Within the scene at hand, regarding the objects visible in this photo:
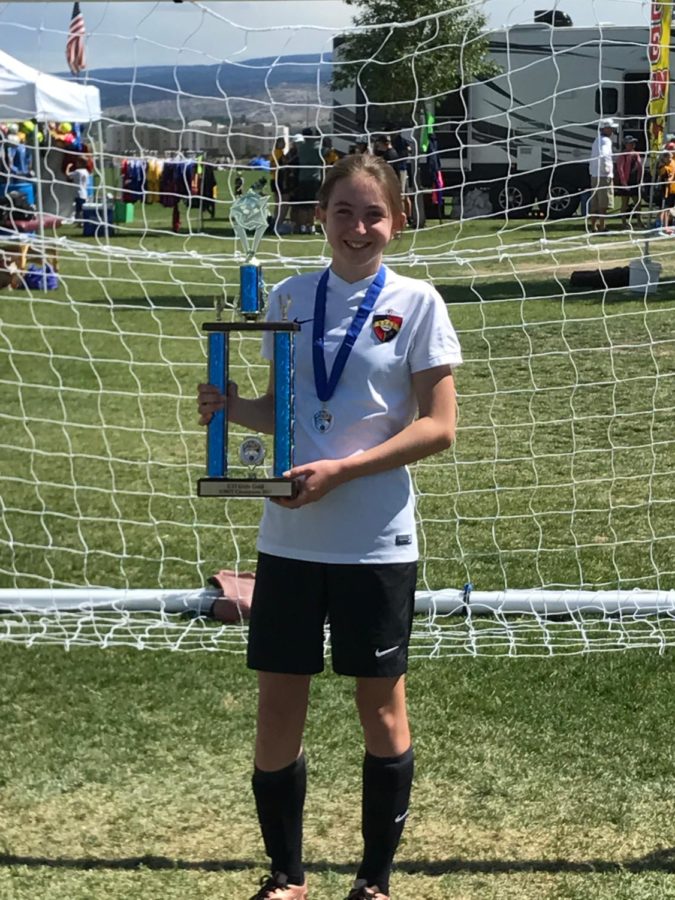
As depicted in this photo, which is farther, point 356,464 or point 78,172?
point 78,172

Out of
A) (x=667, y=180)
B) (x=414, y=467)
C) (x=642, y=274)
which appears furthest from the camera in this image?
(x=642, y=274)

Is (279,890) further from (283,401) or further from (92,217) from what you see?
(92,217)

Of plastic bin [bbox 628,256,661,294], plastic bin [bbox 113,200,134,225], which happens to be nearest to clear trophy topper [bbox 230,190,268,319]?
plastic bin [bbox 628,256,661,294]

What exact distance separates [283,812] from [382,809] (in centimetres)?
23

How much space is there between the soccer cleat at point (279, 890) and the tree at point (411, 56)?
295 cm

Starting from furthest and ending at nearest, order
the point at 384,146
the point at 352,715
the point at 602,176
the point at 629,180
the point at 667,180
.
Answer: the point at 602,176 < the point at 629,180 < the point at 667,180 < the point at 384,146 < the point at 352,715

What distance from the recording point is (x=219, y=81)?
18.3 feet

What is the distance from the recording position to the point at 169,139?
10.2 meters

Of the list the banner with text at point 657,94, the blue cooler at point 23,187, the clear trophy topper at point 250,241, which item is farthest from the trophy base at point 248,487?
the blue cooler at point 23,187

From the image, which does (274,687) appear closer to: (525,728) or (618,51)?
(525,728)

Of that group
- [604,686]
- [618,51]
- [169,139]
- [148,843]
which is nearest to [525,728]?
[604,686]

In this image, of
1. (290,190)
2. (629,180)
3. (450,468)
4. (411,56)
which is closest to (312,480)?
(411,56)

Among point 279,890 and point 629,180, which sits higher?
point 629,180

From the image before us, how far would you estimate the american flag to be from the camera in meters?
4.80
